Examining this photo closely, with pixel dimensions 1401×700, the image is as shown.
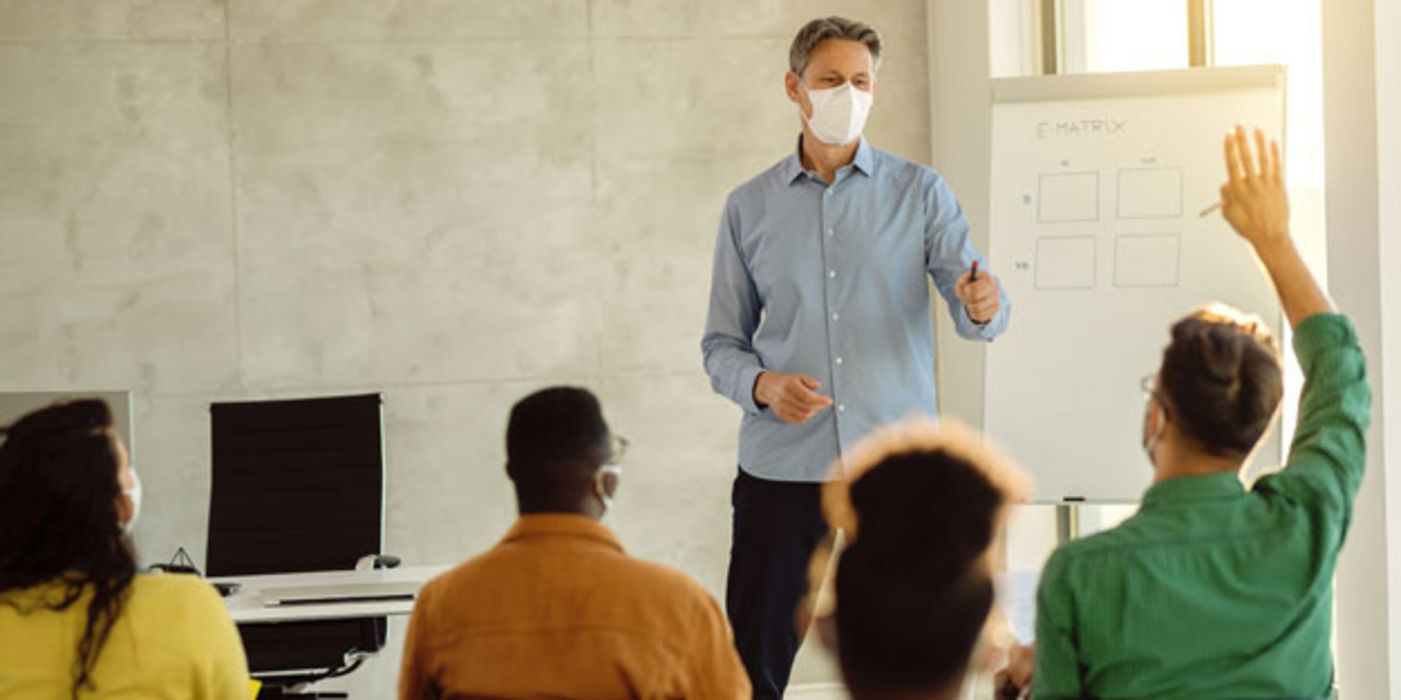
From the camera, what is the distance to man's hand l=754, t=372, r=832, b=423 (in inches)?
134

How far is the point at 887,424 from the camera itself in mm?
3615

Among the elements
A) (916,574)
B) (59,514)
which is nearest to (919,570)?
(916,574)

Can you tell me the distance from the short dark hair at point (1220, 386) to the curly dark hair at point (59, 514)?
4.49 ft

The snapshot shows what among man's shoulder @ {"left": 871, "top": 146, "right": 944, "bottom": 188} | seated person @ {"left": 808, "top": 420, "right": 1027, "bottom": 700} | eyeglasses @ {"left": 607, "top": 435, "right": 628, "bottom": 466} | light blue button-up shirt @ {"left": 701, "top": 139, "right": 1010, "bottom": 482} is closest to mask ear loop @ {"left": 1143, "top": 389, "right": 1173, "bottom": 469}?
seated person @ {"left": 808, "top": 420, "right": 1027, "bottom": 700}

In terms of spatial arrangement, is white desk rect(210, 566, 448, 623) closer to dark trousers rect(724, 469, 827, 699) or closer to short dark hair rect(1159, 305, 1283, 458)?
dark trousers rect(724, 469, 827, 699)

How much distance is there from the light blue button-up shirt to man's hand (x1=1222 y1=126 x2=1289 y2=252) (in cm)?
115

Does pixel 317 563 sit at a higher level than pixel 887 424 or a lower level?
lower

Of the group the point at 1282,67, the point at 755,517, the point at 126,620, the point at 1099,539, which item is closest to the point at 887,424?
the point at 755,517

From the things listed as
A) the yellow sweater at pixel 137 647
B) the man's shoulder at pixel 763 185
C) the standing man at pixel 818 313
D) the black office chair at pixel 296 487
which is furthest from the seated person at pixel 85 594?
the black office chair at pixel 296 487

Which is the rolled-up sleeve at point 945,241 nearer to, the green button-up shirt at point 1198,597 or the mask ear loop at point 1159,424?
the mask ear loop at point 1159,424

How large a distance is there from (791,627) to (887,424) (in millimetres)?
482

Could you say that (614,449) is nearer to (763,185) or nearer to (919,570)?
(919,570)

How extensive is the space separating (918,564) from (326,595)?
279 cm

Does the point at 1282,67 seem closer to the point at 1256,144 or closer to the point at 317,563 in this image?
the point at 1256,144
